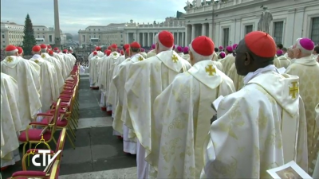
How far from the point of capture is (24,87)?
6098 mm

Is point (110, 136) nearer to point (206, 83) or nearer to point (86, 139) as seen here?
point (86, 139)

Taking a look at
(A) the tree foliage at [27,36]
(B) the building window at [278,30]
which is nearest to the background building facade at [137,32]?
(B) the building window at [278,30]

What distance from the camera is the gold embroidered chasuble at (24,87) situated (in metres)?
5.97

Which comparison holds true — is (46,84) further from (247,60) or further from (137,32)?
(137,32)

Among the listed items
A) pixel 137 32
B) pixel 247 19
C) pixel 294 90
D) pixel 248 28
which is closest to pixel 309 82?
pixel 294 90

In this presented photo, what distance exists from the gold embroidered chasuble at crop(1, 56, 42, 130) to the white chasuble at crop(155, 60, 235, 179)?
396cm

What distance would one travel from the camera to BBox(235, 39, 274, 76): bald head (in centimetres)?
208

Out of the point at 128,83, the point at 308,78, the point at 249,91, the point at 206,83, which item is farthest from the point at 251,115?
the point at 308,78

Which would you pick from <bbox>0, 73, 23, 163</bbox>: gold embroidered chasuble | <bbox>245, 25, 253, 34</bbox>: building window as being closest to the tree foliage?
<bbox>0, 73, 23, 163</bbox>: gold embroidered chasuble

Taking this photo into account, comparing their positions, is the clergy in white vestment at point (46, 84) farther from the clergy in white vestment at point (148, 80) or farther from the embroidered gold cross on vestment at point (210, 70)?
the embroidered gold cross on vestment at point (210, 70)

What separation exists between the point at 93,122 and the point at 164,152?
5.14 metres

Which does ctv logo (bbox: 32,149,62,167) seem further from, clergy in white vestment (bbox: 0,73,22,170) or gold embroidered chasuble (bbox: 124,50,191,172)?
gold embroidered chasuble (bbox: 124,50,191,172)

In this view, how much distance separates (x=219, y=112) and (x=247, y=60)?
0.46 m

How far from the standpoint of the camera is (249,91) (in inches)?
75.7
